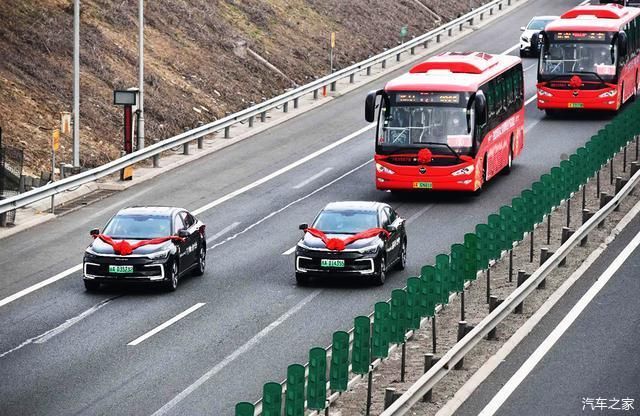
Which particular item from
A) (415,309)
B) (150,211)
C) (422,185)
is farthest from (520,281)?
(422,185)

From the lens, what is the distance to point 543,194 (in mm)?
32438

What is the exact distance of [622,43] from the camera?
50.3m

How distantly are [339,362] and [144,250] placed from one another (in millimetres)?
9693

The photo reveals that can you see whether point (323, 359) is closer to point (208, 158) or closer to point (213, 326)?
point (213, 326)

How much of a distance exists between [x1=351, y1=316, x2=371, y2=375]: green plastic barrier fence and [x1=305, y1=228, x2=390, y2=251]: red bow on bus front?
337 inches

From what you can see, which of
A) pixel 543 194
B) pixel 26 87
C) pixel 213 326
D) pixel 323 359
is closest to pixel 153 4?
pixel 26 87

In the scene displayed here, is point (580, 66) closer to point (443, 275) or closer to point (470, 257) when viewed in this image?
point (470, 257)

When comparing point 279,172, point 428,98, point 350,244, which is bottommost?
point 279,172

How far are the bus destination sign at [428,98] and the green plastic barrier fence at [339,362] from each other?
18.6 metres

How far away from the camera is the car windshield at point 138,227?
2975 cm

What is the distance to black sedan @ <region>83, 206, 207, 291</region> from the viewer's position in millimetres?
28938

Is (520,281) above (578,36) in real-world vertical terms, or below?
below

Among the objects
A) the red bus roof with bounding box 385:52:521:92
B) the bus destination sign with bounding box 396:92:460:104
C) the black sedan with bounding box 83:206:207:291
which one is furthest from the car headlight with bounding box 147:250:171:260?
the red bus roof with bounding box 385:52:521:92

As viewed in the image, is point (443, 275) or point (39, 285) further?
point (39, 285)
